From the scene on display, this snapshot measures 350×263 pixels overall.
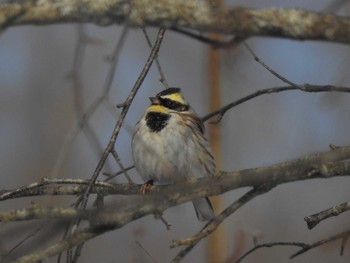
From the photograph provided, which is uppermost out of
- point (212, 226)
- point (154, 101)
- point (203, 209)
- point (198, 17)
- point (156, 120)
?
point (154, 101)

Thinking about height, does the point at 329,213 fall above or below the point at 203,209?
below

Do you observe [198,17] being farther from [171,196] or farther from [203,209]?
[203,209]

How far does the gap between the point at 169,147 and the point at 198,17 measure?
191 cm

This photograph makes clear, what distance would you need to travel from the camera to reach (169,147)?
3.42 meters

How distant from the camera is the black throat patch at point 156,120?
350 centimetres

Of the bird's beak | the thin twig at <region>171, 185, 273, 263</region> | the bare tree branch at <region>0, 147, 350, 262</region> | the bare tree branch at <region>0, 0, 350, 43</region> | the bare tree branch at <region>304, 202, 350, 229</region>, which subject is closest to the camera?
the bare tree branch at <region>0, 0, 350, 43</region>

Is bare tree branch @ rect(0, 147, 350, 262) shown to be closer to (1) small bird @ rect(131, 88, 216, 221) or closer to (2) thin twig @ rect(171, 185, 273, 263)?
(2) thin twig @ rect(171, 185, 273, 263)

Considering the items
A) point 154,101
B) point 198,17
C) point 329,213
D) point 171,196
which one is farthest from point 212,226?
point 154,101

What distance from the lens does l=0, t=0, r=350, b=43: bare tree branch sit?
4.84ft

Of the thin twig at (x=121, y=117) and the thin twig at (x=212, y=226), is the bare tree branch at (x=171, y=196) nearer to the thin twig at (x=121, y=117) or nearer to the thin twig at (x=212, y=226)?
the thin twig at (x=212, y=226)

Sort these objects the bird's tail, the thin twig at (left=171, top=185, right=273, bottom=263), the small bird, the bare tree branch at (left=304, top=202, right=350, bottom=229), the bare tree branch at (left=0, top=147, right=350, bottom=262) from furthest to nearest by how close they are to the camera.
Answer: the bird's tail
the small bird
the bare tree branch at (left=304, top=202, right=350, bottom=229)
the thin twig at (left=171, top=185, right=273, bottom=263)
the bare tree branch at (left=0, top=147, right=350, bottom=262)

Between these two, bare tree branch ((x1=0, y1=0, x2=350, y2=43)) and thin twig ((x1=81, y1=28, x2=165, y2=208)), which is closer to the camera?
bare tree branch ((x1=0, y1=0, x2=350, y2=43))

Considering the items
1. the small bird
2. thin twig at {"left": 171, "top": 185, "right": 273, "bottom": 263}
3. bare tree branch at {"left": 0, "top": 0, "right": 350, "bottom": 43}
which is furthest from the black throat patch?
bare tree branch at {"left": 0, "top": 0, "right": 350, "bottom": 43}

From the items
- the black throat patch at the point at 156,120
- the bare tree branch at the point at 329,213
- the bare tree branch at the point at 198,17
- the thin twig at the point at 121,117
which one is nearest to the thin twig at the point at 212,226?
the thin twig at the point at 121,117
